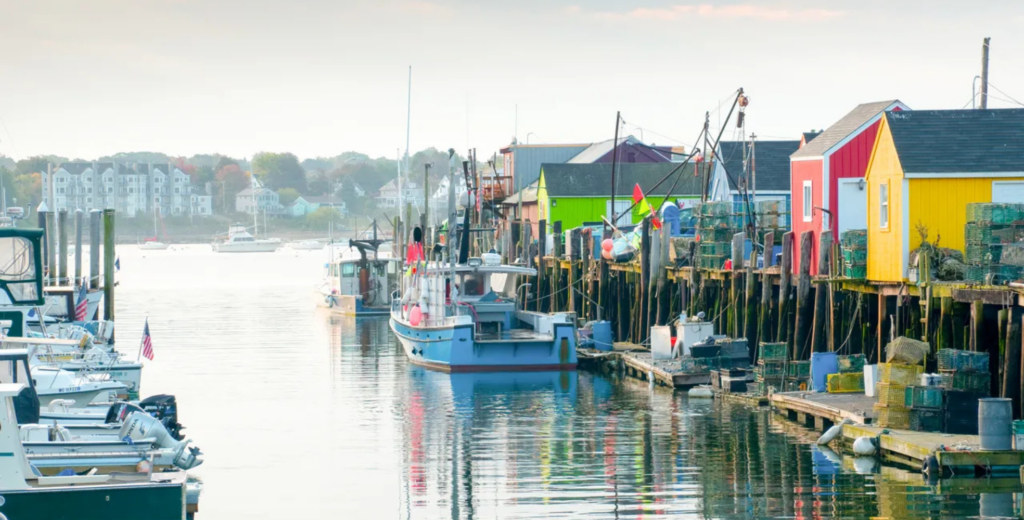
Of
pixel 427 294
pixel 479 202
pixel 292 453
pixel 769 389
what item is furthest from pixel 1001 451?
pixel 479 202

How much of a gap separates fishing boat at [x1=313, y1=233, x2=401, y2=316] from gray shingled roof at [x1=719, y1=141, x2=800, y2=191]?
16502mm

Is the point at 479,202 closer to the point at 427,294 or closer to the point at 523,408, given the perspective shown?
the point at 427,294

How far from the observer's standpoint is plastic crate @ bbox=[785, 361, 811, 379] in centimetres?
2694

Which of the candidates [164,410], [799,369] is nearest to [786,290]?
[799,369]

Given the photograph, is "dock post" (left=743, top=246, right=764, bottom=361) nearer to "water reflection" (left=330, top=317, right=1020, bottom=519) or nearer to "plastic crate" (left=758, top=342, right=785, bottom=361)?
"water reflection" (left=330, top=317, right=1020, bottom=519)

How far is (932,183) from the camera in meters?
25.0

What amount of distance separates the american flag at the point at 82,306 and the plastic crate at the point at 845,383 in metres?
24.0

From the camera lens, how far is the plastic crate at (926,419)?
69.9 ft

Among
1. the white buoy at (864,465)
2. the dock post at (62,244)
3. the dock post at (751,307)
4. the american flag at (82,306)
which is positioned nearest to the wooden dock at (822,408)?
the white buoy at (864,465)

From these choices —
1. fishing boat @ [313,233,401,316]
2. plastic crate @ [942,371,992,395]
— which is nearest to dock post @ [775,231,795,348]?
plastic crate @ [942,371,992,395]

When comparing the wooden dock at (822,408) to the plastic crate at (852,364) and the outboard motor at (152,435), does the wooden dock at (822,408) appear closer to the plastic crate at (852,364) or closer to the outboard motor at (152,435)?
the plastic crate at (852,364)

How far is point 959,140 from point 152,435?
50.6 feet

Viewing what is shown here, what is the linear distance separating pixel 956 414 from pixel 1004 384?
4.12ft

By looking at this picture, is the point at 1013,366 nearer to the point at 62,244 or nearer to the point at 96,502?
the point at 96,502
